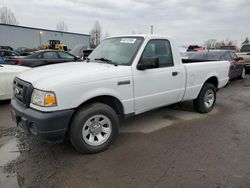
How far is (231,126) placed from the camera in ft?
15.7

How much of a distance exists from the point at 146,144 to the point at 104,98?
1120 millimetres

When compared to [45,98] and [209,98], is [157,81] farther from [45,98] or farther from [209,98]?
[209,98]

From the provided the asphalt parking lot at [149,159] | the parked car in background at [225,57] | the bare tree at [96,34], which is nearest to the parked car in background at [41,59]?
the asphalt parking lot at [149,159]

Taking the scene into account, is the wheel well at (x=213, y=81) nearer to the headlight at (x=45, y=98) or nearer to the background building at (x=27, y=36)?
the headlight at (x=45, y=98)

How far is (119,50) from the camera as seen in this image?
4215 millimetres

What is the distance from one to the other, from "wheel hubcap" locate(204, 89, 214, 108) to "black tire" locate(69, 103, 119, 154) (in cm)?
294

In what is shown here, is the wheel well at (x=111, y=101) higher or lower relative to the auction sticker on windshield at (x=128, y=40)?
lower

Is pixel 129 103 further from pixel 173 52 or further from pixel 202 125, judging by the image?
pixel 202 125

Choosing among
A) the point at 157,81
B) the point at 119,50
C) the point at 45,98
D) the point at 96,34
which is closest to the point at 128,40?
the point at 119,50

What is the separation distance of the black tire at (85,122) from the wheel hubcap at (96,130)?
0.14 feet

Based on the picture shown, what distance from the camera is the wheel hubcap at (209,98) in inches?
222

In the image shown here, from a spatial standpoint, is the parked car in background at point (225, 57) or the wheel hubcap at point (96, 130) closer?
the wheel hubcap at point (96, 130)

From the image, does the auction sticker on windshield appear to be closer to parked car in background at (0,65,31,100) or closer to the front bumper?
the front bumper

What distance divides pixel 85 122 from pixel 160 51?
83.6 inches
